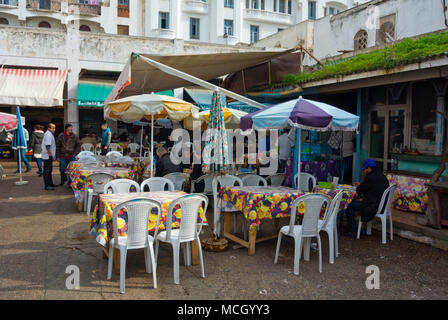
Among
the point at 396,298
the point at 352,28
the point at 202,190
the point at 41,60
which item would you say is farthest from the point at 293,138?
the point at 41,60

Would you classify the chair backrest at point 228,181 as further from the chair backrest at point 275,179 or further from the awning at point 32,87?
the awning at point 32,87

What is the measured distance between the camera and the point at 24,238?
6.02 m

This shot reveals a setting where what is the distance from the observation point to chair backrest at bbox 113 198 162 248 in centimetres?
420

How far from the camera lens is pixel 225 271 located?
4.87 m

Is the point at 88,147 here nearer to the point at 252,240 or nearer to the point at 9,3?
the point at 252,240

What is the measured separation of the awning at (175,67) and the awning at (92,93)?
6.83 meters

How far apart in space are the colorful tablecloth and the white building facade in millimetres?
31140

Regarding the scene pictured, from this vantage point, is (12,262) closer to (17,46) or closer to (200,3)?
(17,46)

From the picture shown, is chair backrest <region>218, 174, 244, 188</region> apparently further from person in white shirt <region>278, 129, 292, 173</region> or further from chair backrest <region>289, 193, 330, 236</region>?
person in white shirt <region>278, 129, 292, 173</region>

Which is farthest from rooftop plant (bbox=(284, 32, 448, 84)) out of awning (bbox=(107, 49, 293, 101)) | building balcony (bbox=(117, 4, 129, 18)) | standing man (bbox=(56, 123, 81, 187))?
building balcony (bbox=(117, 4, 129, 18))

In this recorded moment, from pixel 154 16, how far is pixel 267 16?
1137 centimetres

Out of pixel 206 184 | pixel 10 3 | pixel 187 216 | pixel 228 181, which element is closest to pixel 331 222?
pixel 187 216

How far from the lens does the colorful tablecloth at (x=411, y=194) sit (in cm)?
752

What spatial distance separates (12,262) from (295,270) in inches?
143
